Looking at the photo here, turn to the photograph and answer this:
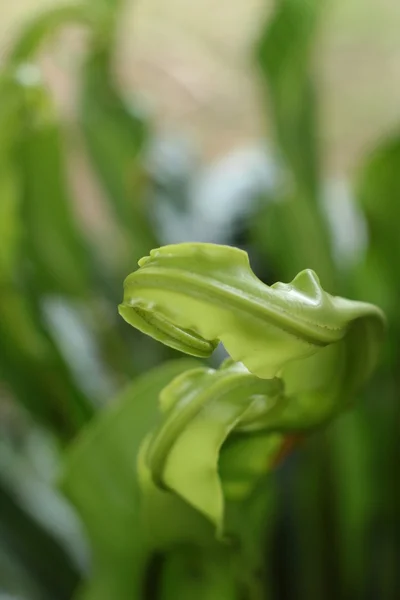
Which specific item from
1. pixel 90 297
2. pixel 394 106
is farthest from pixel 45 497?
pixel 394 106

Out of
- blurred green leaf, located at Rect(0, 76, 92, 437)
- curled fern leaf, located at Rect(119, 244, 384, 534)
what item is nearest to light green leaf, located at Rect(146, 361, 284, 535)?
curled fern leaf, located at Rect(119, 244, 384, 534)

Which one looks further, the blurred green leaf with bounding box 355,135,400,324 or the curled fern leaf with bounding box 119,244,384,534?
the blurred green leaf with bounding box 355,135,400,324

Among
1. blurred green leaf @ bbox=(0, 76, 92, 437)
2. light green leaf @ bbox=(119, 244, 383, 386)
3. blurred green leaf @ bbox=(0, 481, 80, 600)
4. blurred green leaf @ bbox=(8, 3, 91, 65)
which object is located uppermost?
blurred green leaf @ bbox=(8, 3, 91, 65)

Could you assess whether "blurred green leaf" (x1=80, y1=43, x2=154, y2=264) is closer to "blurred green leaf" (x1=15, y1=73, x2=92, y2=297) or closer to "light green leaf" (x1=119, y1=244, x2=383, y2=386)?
"blurred green leaf" (x1=15, y1=73, x2=92, y2=297)

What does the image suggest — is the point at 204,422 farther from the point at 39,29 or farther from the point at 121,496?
the point at 39,29

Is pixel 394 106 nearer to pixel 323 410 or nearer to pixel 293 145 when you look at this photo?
pixel 293 145

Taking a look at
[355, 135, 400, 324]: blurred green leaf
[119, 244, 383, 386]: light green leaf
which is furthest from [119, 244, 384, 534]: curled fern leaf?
[355, 135, 400, 324]: blurred green leaf

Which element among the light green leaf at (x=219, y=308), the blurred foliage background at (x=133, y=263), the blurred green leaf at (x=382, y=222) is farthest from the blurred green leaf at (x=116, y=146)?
the light green leaf at (x=219, y=308)

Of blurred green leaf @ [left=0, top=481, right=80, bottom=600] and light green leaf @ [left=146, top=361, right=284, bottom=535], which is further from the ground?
light green leaf @ [left=146, top=361, right=284, bottom=535]
